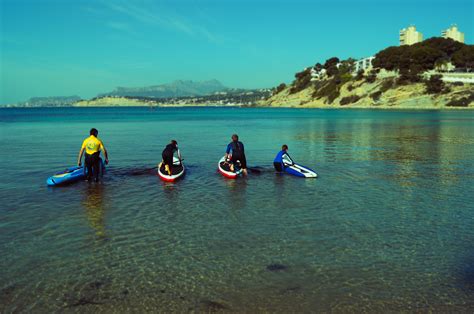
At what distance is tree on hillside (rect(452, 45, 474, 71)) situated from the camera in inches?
6063

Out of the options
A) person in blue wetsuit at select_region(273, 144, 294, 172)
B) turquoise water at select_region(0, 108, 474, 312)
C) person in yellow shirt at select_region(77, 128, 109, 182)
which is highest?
person in yellow shirt at select_region(77, 128, 109, 182)

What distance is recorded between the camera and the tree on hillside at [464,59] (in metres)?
154

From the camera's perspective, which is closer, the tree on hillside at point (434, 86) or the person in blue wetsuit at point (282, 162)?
the person in blue wetsuit at point (282, 162)

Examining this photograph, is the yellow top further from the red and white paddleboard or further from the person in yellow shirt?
the red and white paddleboard

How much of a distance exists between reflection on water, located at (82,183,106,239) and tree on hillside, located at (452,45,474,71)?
16674 centimetres

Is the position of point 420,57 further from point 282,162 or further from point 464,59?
point 282,162

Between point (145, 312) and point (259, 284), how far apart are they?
2.24 meters

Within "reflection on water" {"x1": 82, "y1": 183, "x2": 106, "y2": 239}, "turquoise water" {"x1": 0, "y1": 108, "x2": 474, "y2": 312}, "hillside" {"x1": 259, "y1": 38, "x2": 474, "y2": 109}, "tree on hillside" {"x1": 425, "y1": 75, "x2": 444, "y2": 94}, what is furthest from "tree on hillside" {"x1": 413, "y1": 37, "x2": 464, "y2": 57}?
"reflection on water" {"x1": 82, "y1": 183, "x2": 106, "y2": 239}

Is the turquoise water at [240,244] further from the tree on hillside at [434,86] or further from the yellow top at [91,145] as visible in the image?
the tree on hillside at [434,86]

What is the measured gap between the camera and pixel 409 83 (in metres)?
146

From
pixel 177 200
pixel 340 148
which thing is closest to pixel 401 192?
pixel 177 200

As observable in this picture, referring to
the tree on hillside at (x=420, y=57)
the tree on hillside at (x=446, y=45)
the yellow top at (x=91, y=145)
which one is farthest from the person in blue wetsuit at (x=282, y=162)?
the tree on hillside at (x=446, y=45)

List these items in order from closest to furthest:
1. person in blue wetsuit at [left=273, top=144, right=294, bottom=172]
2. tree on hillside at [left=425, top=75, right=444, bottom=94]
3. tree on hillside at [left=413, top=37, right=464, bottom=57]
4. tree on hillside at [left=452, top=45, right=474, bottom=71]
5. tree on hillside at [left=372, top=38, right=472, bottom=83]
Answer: person in blue wetsuit at [left=273, top=144, right=294, bottom=172] → tree on hillside at [left=425, top=75, right=444, bottom=94] → tree on hillside at [left=372, top=38, right=472, bottom=83] → tree on hillside at [left=452, top=45, right=474, bottom=71] → tree on hillside at [left=413, top=37, right=464, bottom=57]

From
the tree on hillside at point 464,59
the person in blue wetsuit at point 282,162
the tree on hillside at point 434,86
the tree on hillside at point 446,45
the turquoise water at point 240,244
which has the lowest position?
the turquoise water at point 240,244
